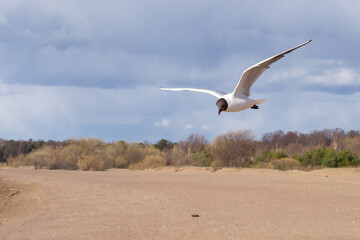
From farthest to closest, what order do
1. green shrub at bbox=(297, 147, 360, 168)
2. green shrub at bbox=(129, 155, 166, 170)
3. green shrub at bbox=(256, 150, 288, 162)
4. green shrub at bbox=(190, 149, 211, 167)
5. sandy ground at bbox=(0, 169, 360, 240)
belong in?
1. green shrub at bbox=(129, 155, 166, 170)
2. green shrub at bbox=(190, 149, 211, 167)
3. green shrub at bbox=(256, 150, 288, 162)
4. green shrub at bbox=(297, 147, 360, 168)
5. sandy ground at bbox=(0, 169, 360, 240)

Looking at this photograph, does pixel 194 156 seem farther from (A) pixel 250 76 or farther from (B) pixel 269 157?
(A) pixel 250 76

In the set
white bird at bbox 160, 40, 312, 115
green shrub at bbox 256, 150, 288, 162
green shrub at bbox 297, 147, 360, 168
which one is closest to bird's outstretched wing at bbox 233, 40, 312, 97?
white bird at bbox 160, 40, 312, 115

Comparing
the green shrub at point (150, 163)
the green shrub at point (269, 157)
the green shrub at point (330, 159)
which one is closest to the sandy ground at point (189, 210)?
the green shrub at point (330, 159)

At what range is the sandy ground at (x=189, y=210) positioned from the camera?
320 inches

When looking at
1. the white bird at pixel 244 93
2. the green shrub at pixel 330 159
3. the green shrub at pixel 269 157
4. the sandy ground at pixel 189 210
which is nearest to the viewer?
the white bird at pixel 244 93

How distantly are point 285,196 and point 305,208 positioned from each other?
70.2 inches

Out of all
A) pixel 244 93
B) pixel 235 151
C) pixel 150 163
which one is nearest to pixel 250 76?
pixel 244 93

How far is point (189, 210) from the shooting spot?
1012 cm

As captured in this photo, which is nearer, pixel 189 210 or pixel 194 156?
pixel 189 210

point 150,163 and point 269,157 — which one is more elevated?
point 269,157

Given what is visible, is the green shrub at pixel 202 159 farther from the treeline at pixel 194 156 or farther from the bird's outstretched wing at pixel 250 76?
the bird's outstretched wing at pixel 250 76

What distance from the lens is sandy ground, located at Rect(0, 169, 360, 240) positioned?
26.7 ft

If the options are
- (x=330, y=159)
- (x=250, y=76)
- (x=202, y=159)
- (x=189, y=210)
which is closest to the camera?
(x=250, y=76)

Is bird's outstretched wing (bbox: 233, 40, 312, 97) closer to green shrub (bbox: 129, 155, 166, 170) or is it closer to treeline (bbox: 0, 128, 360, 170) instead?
treeline (bbox: 0, 128, 360, 170)
